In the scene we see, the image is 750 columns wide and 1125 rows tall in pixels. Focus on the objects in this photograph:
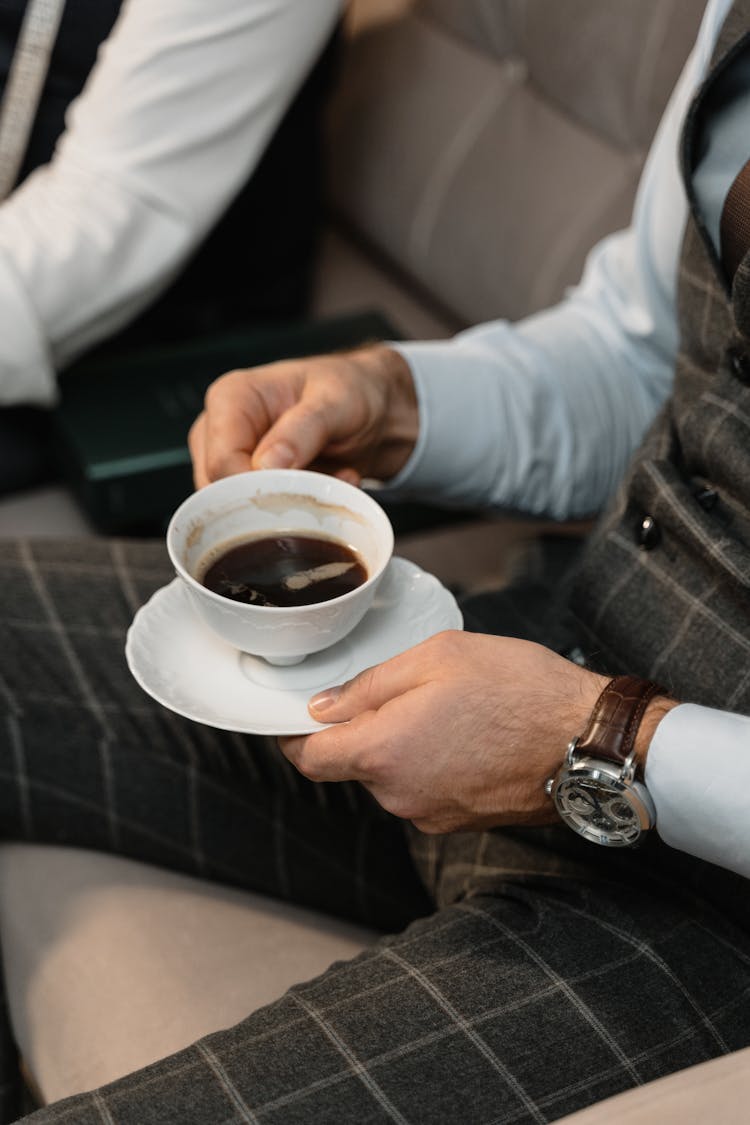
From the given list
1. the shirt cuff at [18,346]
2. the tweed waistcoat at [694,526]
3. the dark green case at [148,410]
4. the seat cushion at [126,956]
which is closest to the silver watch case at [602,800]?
the tweed waistcoat at [694,526]

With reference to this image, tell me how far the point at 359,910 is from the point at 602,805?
12.1 inches

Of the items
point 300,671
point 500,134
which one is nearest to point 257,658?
point 300,671

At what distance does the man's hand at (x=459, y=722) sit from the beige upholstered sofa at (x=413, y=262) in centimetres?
21

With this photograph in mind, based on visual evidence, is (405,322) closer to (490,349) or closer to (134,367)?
(134,367)

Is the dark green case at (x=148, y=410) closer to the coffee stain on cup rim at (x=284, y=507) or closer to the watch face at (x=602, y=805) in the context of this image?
the coffee stain on cup rim at (x=284, y=507)

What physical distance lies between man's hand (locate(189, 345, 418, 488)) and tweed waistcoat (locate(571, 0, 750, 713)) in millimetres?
205

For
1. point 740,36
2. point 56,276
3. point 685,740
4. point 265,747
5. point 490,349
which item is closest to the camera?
point 685,740

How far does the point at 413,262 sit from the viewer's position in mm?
1579

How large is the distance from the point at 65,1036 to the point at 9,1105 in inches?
3.5

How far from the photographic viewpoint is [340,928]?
0.94 metres

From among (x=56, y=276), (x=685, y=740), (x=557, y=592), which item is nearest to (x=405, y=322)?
(x=56, y=276)

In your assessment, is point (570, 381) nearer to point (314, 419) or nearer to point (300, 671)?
point (314, 419)

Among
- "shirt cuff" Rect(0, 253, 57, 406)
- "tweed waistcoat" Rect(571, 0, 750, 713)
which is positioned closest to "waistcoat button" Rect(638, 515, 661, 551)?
"tweed waistcoat" Rect(571, 0, 750, 713)

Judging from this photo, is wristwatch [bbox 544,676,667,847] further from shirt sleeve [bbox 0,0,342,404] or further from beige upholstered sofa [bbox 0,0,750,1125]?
shirt sleeve [bbox 0,0,342,404]
